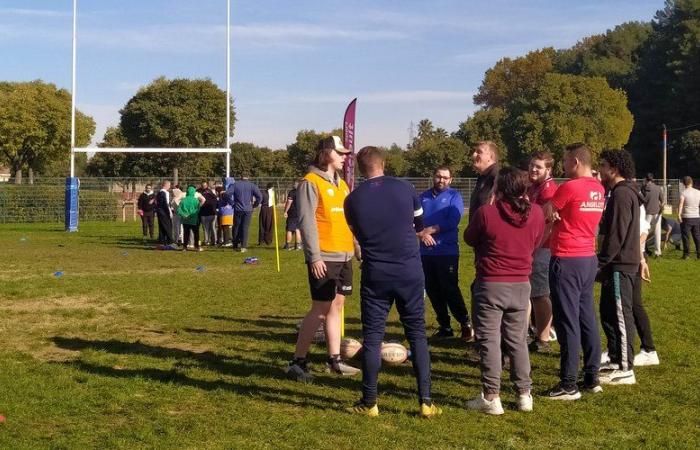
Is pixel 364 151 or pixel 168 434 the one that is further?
pixel 364 151

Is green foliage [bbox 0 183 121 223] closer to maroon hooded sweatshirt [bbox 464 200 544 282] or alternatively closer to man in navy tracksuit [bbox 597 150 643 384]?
man in navy tracksuit [bbox 597 150 643 384]

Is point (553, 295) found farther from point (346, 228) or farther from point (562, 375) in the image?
point (346, 228)

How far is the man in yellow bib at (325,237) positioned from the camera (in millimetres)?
6945

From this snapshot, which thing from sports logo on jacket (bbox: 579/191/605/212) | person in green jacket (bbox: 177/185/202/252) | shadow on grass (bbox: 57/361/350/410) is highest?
sports logo on jacket (bbox: 579/191/605/212)

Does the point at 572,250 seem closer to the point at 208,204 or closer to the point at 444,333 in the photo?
the point at 444,333

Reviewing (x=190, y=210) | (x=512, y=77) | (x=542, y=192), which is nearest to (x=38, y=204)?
(x=190, y=210)

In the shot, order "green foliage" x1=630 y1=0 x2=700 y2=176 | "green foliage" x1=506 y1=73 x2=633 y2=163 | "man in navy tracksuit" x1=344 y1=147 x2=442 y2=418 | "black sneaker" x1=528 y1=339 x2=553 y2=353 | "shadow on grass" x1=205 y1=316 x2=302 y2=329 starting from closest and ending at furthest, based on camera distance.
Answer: "man in navy tracksuit" x1=344 y1=147 x2=442 y2=418 < "black sneaker" x1=528 y1=339 x2=553 y2=353 < "shadow on grass" x1=205 y1=316 x2=302 y2=329 < "green foliage" x1=506 y1=73 x2=633 y2=163 < "green foliage" x1=630 y1=0 x2=700 y2=176

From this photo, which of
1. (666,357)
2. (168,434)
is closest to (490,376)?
(168,434)

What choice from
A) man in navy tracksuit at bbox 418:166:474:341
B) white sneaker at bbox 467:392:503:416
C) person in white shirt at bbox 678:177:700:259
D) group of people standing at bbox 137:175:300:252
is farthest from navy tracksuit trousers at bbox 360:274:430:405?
person in white shirt at bbox 678:177:700:259

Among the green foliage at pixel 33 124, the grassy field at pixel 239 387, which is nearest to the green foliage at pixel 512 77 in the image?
the green foliage at pixel 33 124

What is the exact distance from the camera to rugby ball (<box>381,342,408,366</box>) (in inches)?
302

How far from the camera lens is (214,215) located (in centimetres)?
2177

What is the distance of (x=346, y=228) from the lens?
23.5ft

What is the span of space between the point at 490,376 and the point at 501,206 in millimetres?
1267
